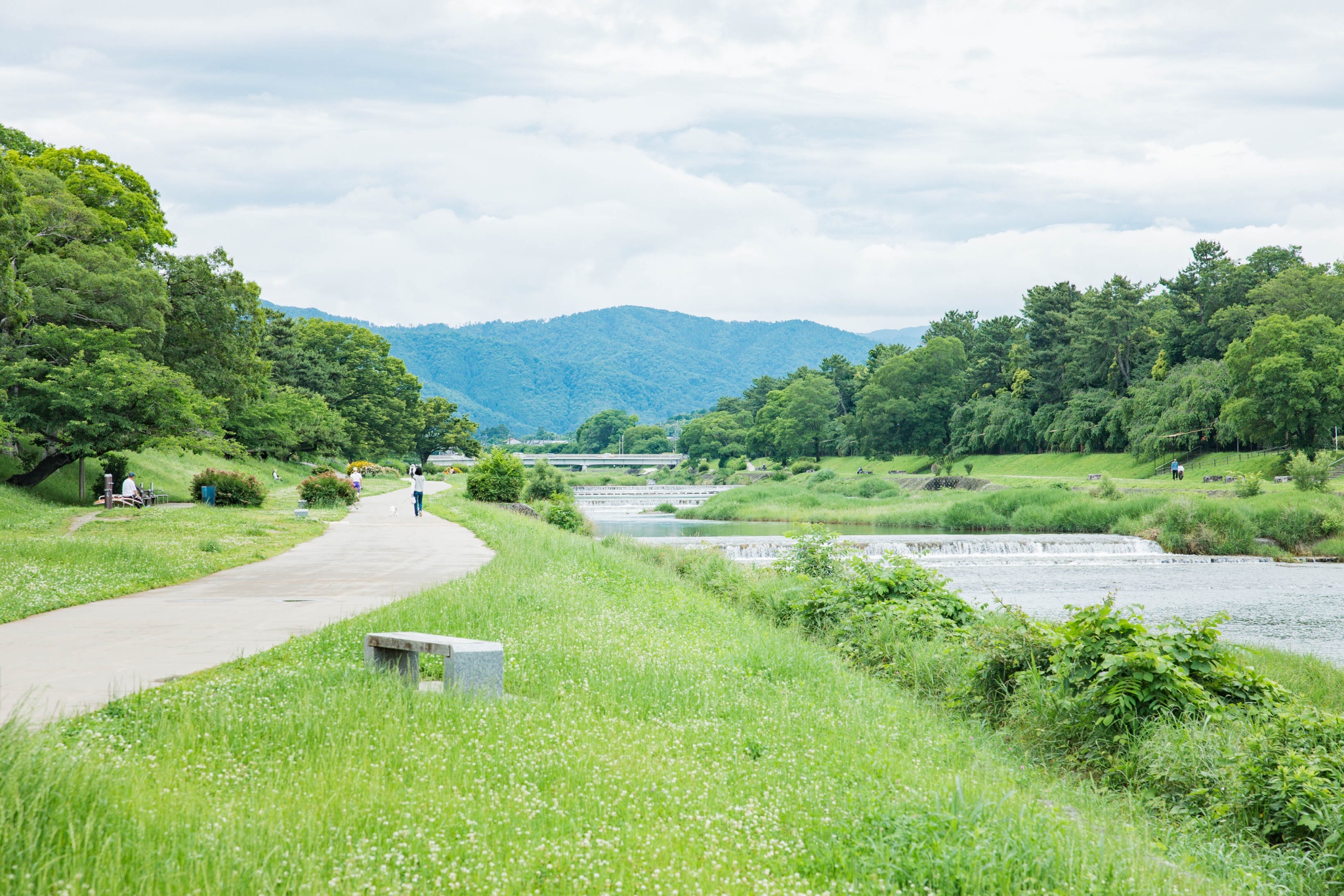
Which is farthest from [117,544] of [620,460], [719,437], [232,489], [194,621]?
[620,460]

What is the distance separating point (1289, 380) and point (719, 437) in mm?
89435

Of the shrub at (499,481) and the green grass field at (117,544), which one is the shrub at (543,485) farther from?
the green grass field at (117,544)

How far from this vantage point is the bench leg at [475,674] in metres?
6.19

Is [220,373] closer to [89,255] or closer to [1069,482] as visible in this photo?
[89,255]

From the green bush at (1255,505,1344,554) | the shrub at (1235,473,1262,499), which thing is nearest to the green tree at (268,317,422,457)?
the shrub at (1235,473,1262,499)

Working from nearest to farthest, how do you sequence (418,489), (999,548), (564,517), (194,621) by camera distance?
(194,621) < (564,517) < (418,489) < (999,548)

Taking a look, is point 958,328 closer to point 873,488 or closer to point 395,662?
point 873,488

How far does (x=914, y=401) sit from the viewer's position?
324 ft

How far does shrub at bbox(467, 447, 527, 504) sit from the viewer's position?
32.9m

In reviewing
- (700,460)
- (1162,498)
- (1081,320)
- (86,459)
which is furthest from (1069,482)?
(700,460)

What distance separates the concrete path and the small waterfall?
1298cm

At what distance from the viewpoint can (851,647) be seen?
36.0 feet

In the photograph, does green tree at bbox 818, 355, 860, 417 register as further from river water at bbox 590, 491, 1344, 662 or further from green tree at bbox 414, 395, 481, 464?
river water at bbox 590, 491, 1344, 662

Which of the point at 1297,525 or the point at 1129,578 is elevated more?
the point at 1297,525
